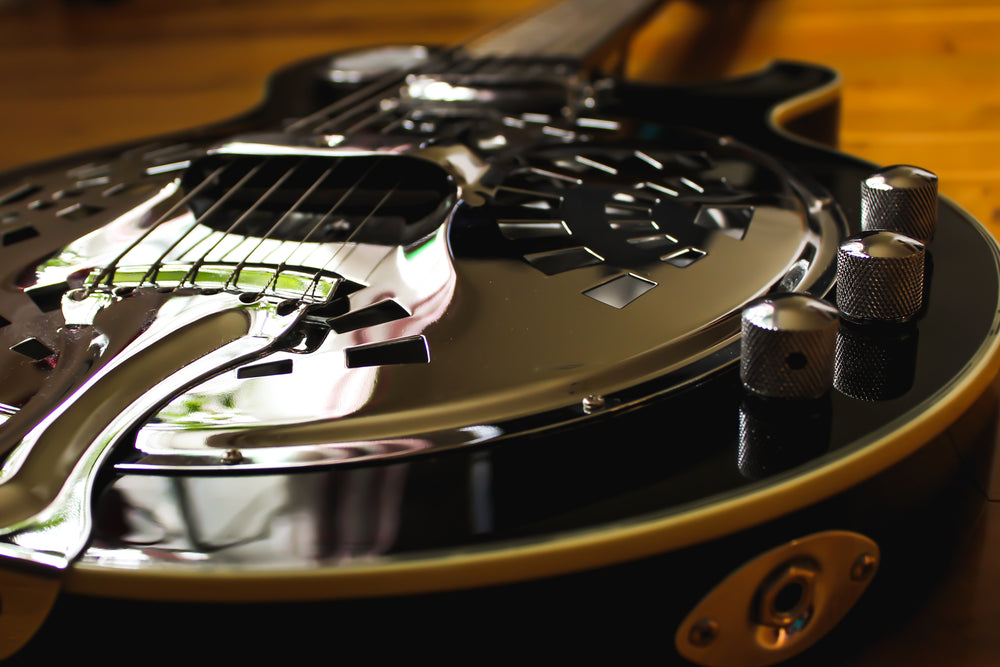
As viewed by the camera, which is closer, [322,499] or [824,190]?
[322,499]

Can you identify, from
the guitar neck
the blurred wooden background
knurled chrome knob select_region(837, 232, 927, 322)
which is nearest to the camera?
knurled chrome knob select_region(837, 232, 927, 322)

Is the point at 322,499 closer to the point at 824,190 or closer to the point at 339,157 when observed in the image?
the point at 339,157

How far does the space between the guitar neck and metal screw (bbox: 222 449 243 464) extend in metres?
0.73

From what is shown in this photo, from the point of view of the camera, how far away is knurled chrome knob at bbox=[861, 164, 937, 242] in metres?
0.60

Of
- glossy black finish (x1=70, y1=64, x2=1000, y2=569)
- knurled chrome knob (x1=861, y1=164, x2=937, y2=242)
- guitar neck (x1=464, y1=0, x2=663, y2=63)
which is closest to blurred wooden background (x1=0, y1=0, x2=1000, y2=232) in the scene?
guitar neck (x1=464, y1=0, x2=663, y2=63)

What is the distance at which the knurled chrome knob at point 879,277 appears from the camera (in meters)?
0.50

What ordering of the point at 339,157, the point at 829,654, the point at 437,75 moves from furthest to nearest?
the point at 437,75 → the point at 339,157 → the point at 829,654

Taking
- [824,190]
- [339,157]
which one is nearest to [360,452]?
[339,157]

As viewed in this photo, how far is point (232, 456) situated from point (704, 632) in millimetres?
219

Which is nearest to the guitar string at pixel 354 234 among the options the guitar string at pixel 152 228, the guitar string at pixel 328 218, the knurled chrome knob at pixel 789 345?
the guitar string at pixel 328 218

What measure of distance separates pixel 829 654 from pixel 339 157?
0.44 m

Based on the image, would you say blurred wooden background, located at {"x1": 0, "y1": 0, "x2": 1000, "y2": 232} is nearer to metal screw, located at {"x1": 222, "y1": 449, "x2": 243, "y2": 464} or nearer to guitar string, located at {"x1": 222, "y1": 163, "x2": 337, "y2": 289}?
guitar string, located at {"x1": 222, "y1": 163, "x2": 337, "y2": 289}

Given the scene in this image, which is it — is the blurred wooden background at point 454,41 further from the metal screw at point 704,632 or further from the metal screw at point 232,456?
the metal screw at point 232,456

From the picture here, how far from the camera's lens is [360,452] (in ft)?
1.36
